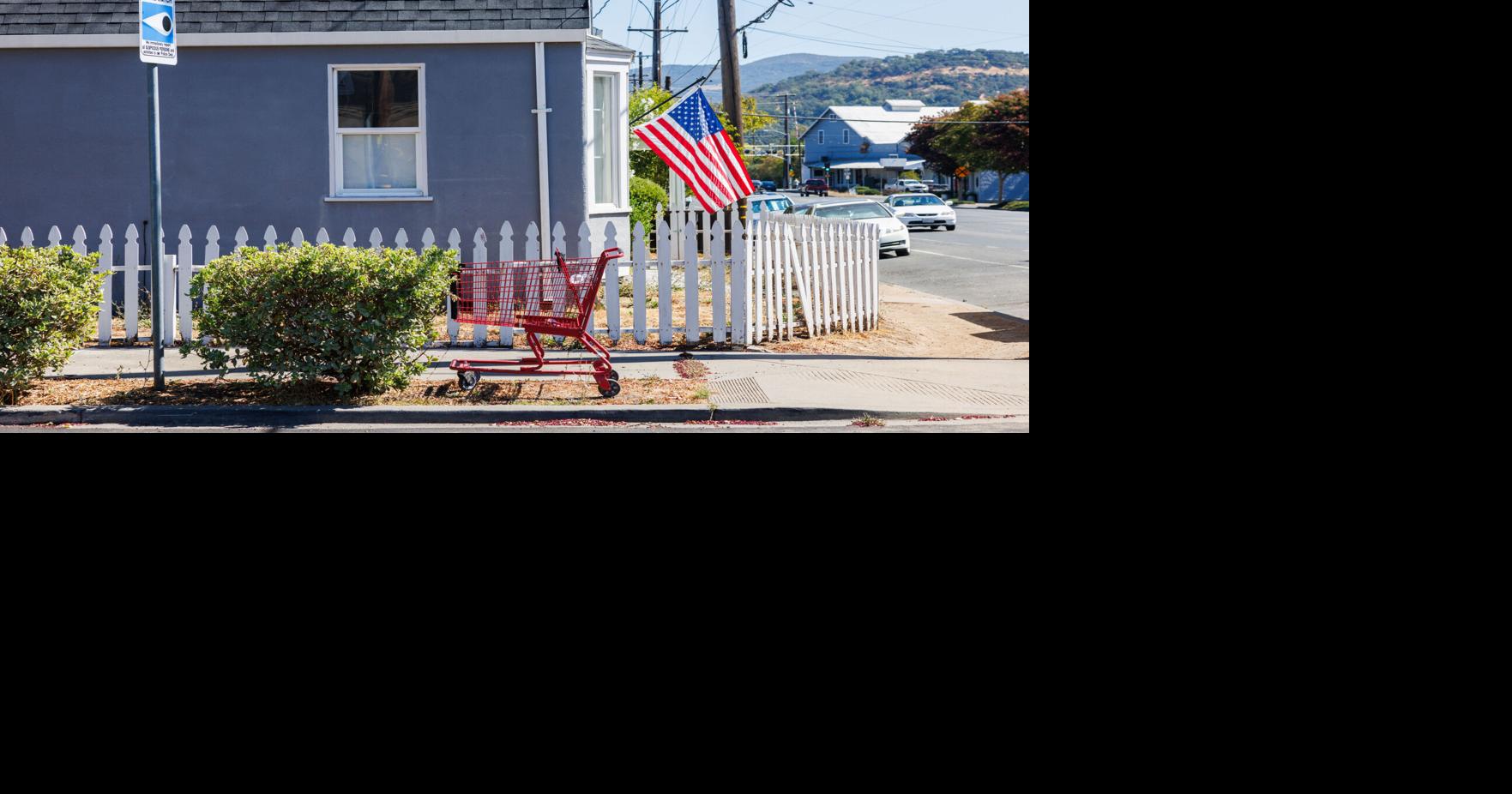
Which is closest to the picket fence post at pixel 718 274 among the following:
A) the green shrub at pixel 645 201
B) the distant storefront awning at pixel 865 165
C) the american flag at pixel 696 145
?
the american flag at pixel 696 145

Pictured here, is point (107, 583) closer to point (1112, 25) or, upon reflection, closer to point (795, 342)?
point (1112, 25)

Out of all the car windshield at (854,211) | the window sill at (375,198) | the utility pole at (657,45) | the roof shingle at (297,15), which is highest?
the utility pole at (657,45)

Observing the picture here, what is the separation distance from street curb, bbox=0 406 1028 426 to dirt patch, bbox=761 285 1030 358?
6.91 feet

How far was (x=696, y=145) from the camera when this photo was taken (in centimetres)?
1579

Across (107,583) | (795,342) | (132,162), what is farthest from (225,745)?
(132,162)

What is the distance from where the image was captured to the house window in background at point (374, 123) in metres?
15.9

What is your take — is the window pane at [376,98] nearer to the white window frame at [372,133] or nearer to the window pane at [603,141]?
the white window frame at [372,133]

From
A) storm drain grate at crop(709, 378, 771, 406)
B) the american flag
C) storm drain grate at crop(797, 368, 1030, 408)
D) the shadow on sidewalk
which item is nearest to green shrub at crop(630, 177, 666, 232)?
the shadow on sidewalk

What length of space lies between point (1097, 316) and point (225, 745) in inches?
113

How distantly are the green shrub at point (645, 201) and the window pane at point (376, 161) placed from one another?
7.48m

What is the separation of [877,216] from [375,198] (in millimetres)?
18492

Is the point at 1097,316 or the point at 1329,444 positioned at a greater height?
the point at 1097,316

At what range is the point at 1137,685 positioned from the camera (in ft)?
15.4

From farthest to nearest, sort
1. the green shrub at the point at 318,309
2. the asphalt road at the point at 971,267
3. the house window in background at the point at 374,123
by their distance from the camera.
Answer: the asphalt road at the point at 971,267 < the house window in background at the point at 374,123 < the green shrub at the point at 318,309
